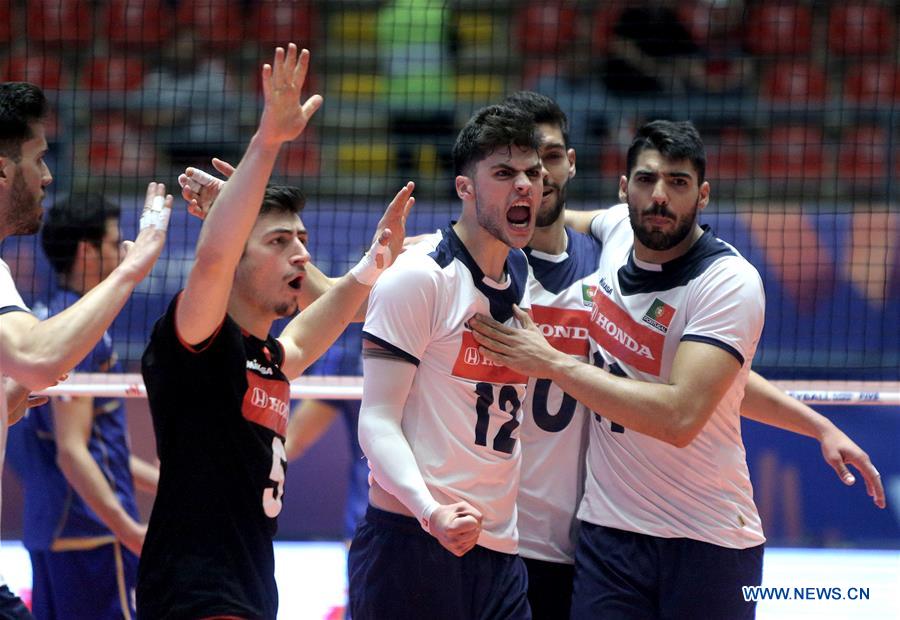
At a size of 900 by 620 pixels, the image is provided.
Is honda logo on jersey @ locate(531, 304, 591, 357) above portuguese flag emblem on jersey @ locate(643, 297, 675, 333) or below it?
below

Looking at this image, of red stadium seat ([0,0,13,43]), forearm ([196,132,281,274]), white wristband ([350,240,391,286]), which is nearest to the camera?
forearm ([196,132,281,274])

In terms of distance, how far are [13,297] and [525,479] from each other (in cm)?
202

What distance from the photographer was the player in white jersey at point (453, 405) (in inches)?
164

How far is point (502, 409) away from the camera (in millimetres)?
4312

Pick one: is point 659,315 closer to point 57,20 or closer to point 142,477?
point 142,477

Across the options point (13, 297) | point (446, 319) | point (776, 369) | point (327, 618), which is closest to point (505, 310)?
point (446, 319)

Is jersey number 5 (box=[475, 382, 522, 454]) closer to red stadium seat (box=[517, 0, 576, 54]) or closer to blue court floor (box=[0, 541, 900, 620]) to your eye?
blue court floor (box=[0, 541, 900, 620])

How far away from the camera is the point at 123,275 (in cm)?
359

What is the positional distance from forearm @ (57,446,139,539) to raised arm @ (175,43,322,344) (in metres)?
2.84

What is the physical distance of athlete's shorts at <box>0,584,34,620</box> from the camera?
3.65m

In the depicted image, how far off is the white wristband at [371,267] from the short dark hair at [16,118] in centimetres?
119

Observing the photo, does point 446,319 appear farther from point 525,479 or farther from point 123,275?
point 123,275

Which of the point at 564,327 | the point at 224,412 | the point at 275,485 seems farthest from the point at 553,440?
the point at 224,412

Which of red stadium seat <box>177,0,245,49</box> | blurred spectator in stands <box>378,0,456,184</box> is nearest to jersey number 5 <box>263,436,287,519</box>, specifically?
blurred spectator in stands <box>378,0,456,184</box>
